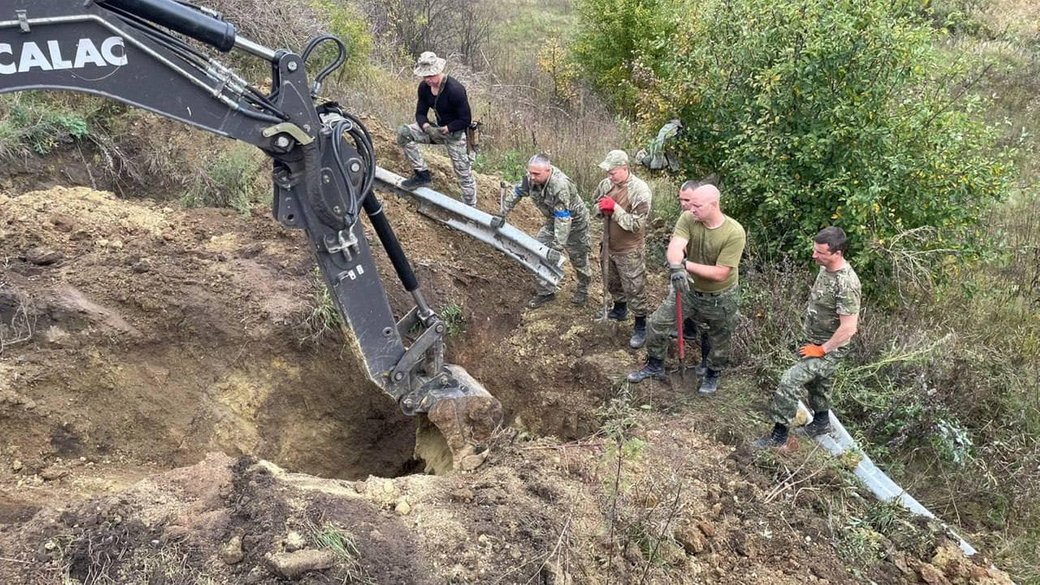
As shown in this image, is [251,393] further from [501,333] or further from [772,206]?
[772,206]

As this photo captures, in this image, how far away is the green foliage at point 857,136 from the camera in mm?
6656

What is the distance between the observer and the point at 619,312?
24.3ft

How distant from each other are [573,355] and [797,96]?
325 cm

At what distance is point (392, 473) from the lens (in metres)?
6.44

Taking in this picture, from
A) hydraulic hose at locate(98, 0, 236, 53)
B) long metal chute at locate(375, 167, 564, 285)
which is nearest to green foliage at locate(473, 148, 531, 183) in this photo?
long metal chute at locate(375, 167, 564, 285)

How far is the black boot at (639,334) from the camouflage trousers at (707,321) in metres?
0.54

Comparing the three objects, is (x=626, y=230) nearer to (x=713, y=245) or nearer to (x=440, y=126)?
(x=713, y=245)

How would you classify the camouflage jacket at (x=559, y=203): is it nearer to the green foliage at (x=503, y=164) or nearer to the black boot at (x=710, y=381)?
the black boot at (x=710, y=381)

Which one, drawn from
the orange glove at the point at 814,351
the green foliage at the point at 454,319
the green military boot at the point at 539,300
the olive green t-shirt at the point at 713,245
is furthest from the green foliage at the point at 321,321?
the orange glove at the point at 814,351

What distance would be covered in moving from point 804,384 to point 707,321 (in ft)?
3.20

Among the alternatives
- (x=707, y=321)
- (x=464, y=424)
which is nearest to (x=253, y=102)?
(x=464, y=424)

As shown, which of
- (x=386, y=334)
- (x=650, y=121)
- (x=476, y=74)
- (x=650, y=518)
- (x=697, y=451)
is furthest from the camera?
(x=476, y=74)

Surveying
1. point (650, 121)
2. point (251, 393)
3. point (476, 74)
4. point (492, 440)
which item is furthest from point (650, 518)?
point (476, 74)

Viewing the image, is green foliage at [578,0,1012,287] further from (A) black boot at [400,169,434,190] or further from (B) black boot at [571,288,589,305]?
(A) black boot at [400,169,434,190]
